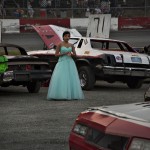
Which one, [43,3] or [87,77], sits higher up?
[43,3]

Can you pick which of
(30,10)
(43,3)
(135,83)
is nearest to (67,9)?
(43,3)

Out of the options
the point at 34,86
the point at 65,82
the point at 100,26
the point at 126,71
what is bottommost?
the point at 34,86

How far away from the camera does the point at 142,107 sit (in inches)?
162

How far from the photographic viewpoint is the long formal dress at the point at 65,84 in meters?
11.1

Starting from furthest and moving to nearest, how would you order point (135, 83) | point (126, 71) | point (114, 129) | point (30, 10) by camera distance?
point (30, 10), point (135, 83), point (126, 71), point (114, 129)

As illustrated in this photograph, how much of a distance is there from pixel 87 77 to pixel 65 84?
2.38 m

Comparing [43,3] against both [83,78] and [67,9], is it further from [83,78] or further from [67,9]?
[83,78]

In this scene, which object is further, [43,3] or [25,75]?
[43,3]

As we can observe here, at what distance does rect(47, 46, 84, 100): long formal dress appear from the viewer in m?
11.1

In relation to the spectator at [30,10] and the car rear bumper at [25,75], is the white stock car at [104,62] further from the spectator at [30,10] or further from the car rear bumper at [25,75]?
the spectator at [30,10]

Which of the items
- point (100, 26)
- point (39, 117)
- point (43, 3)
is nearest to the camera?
point (39, 117)

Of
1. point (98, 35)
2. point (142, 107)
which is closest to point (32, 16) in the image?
point (98, 35)

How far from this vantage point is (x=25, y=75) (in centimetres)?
1183

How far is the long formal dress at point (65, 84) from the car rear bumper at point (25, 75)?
0.92 meters
